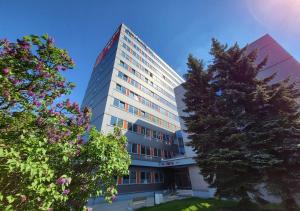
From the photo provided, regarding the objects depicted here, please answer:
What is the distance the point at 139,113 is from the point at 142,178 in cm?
1013

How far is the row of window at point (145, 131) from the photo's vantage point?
889 inches

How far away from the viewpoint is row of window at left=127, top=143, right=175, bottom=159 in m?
22.6

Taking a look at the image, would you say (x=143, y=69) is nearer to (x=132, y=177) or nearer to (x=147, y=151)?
(x=147, y=151)

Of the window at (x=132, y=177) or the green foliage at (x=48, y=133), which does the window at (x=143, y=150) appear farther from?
the green foliage at (x=48, y=133)

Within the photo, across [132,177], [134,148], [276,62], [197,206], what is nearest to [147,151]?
[134,148]

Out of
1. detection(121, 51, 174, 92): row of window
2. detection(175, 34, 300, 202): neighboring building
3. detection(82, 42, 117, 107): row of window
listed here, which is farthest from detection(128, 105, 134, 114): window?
detection(175, 34, 300, 202): neighboring building

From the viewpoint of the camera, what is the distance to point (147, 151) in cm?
2484

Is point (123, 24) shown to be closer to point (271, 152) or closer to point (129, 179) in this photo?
point (129, 179)

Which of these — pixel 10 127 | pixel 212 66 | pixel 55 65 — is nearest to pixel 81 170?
pixel 10 127

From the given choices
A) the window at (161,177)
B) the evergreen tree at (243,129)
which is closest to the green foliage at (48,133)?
the evergreen tree at (243,129)

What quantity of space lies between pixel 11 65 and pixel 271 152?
1172 cm

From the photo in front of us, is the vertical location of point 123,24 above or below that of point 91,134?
above

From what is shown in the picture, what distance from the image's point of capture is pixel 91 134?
15.0ft

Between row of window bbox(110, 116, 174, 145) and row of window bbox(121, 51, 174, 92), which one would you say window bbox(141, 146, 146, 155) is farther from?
row of window bbox(121, 51, 174, 92)
